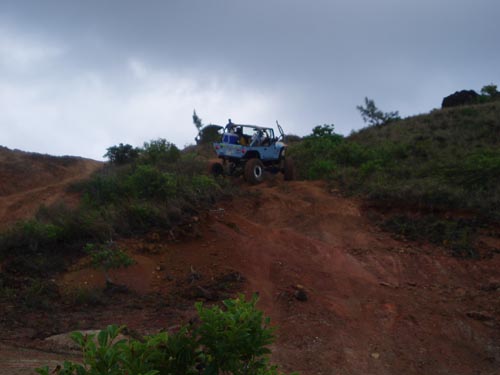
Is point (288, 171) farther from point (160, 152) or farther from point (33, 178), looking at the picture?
point (33, 178)

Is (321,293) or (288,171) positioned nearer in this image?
(321,293)

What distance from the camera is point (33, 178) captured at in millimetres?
20719

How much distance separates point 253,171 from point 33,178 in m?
9.46

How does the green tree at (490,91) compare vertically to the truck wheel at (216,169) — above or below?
above

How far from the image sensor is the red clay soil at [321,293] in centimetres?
661

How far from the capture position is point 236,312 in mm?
3168

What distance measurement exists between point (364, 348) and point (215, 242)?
3.87m

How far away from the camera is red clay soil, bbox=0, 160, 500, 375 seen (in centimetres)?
661

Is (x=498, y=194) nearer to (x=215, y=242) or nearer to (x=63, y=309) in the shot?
(x=215, y=242)

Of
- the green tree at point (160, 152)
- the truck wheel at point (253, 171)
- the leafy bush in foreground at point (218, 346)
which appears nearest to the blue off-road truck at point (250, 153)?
the truck wheel at point (253, 171)

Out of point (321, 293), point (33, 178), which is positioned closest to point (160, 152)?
point (33, 178)

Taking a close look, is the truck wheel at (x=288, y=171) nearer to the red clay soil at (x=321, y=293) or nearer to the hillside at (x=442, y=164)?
the hillside at (x=442, y=164)

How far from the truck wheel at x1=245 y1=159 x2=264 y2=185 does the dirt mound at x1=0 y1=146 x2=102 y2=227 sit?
4.61 meters

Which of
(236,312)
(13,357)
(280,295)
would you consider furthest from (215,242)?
(236,312)
